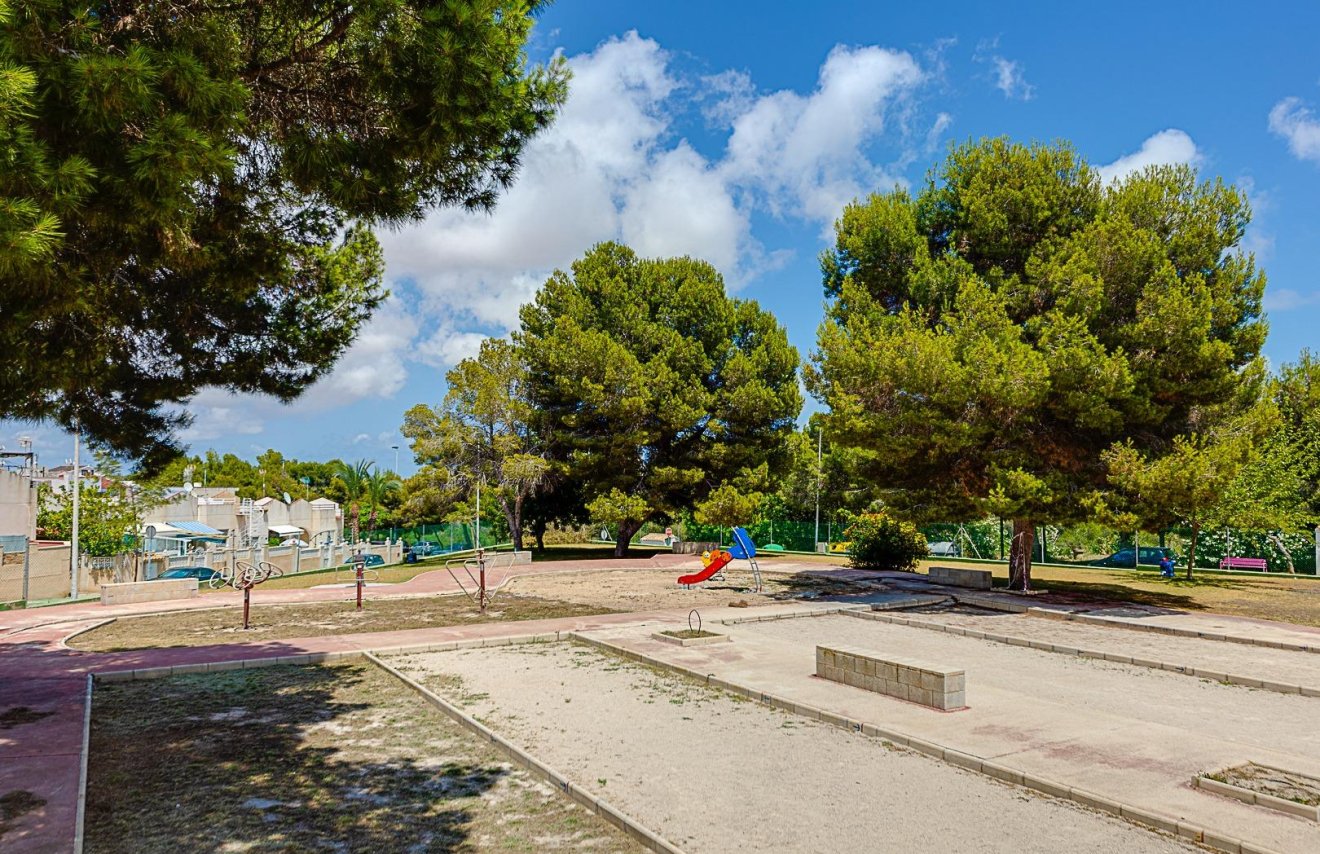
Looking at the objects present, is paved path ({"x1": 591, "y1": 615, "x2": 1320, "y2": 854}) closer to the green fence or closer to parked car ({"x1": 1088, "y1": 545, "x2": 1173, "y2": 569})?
parked car ({"x1": 1088, "y1": 545, "x2": 1173, "y2": 569})

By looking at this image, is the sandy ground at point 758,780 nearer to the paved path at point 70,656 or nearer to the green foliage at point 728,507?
the paved path at point 70,656

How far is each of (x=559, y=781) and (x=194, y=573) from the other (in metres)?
28.6

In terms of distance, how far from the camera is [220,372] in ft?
35.0

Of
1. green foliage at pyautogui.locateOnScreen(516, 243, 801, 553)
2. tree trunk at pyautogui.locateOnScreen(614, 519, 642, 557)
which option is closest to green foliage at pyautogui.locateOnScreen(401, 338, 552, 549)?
green foliage at pyautogui.locateOnScreen(516, 243, 801, 553)

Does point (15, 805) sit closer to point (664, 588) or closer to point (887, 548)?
point (664, 588)

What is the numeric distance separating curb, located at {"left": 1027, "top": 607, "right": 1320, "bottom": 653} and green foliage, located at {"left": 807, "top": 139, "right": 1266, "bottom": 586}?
2.45 meters

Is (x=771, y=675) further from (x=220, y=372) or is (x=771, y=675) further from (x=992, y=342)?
(x=992, y=342)

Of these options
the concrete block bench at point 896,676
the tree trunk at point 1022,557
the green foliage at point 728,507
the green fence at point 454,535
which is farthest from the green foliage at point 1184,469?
the green fence at point 454,535

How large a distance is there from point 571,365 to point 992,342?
23132 mm

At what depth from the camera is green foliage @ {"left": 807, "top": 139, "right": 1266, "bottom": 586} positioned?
19500mm

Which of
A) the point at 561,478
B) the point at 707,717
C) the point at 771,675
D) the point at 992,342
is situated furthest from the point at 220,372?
the point at 561,478

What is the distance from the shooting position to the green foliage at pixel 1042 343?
64.0 ft

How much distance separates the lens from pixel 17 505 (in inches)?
1193

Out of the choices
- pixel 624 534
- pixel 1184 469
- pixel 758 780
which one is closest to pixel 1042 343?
pixel 1184 469
